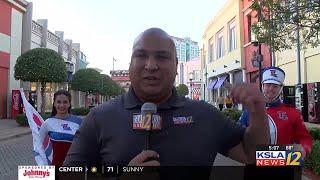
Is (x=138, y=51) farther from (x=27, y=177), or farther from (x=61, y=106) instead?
(x=61, y=106)

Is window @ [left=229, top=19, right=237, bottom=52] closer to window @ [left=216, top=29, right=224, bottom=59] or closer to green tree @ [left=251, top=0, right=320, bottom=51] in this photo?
window @ [left=216, top=29, right=224, bottom=59]

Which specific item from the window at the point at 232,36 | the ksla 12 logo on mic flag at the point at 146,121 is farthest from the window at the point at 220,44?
the ksla 12 logo on mic flag at the point at 146,121

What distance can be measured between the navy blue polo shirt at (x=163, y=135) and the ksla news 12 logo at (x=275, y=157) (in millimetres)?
135

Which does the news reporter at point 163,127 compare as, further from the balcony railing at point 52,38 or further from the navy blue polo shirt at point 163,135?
the balcony railing at point 52,38

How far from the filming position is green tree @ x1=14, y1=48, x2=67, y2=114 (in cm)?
2630

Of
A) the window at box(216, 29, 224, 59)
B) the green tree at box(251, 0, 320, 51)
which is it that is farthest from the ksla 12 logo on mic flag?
the window at box(216, 29, 224, 59)

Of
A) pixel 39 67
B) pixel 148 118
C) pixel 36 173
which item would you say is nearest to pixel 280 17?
pixel 148 118

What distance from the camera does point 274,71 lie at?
411cm

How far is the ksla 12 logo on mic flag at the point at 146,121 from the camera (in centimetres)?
188

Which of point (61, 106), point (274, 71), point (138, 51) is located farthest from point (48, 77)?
point (138, 51)

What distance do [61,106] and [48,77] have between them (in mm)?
21750

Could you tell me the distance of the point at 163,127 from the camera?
2.03 metres

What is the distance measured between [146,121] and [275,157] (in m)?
0.61

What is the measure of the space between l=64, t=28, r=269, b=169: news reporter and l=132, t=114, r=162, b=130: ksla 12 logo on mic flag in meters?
0.05
